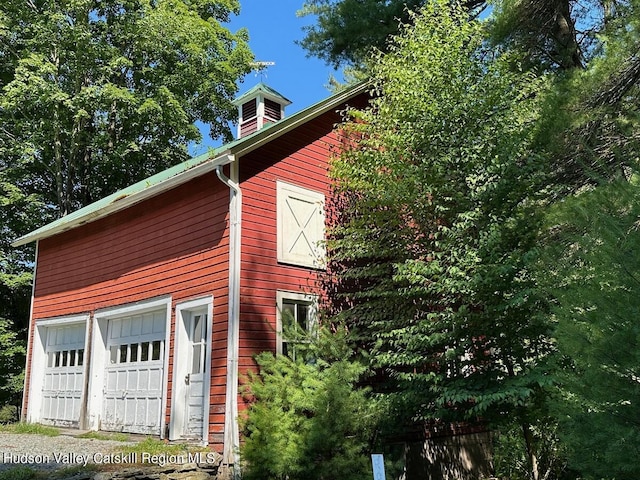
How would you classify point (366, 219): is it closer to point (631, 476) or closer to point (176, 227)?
point (176, 227)

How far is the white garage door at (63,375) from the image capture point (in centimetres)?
1088

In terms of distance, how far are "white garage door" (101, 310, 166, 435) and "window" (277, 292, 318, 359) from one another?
229 cm

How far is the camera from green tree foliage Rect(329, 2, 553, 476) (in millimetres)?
7070

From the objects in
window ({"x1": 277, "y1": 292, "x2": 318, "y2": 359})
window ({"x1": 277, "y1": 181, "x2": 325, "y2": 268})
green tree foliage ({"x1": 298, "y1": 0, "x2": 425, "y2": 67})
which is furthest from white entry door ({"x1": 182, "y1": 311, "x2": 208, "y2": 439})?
green tree foliage ({"x1": 298, "y1": 0, "x2": 425, "y2": 67})

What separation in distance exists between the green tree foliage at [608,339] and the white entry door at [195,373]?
548 cm

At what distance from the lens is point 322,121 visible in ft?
33.1

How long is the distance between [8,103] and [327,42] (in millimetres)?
10516

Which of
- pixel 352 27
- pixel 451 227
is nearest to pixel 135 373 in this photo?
pixel 451 227

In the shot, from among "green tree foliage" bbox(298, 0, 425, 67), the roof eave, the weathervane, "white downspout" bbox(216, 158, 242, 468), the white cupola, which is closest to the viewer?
"white downspout" bbox(216, 158, 242, 468)

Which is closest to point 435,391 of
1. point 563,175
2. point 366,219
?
point 366,219

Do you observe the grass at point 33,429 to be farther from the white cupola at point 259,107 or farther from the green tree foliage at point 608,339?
the green tree foliage at point 608,339

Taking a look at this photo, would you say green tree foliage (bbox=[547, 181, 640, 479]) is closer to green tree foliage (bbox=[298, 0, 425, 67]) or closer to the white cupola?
the white cupola

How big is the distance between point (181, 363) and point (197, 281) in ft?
4.29

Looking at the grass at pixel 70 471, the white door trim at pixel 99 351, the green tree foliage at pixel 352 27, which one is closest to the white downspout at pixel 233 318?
the grass at pixel 70 471
